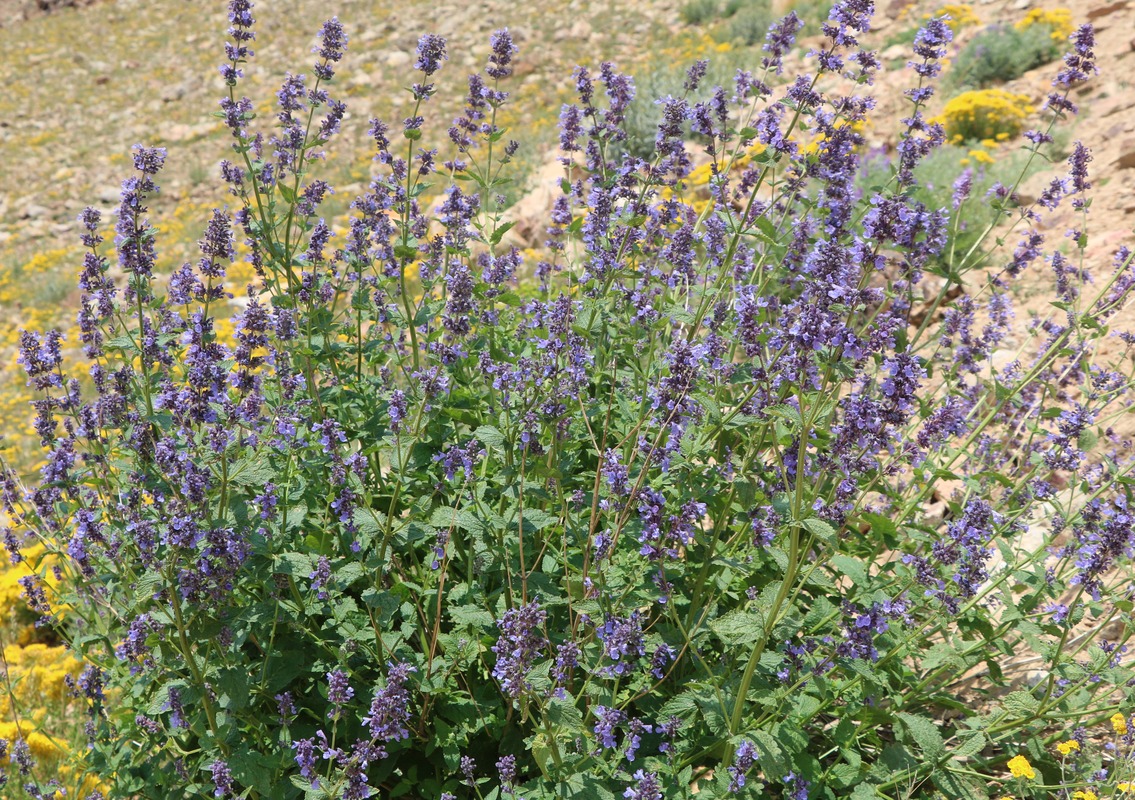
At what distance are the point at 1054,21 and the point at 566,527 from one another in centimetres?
1044

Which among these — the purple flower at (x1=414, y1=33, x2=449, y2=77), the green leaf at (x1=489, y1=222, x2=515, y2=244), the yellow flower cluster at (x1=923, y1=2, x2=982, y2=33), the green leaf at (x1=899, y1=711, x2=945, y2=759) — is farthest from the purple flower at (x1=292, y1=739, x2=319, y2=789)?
the yellow flower cluster at (x1=923, y1=2, x2=982, y2=33)

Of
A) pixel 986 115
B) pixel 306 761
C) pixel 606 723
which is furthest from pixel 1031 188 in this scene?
pixel 306 761

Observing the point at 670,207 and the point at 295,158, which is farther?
the point at 670,207

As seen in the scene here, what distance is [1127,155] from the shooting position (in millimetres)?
6742

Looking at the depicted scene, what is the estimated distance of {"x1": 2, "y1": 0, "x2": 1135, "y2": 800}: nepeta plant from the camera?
251 cm

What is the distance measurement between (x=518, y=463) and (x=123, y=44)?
23716mm

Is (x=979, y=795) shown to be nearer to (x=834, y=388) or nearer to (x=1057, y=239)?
(x=834, y=388)

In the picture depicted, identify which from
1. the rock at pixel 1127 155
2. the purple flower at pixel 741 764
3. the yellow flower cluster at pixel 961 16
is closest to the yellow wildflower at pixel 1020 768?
the purple flower at pixel 741 764

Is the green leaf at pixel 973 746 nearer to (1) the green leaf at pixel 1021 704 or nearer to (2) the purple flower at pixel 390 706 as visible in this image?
(1) the green leaf at pixel 1021 704

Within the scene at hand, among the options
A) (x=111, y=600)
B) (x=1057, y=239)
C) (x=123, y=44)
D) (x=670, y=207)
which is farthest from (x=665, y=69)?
(x=123, y=44)

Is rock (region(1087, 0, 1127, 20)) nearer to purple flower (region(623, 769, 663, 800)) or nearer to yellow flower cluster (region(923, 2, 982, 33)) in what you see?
yellow flower cluster (region(923, 2, 982, 33))

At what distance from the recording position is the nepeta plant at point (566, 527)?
2.51 metres

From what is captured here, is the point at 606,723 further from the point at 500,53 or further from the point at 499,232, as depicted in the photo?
the point at 500,53

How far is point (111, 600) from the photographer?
325 cm
